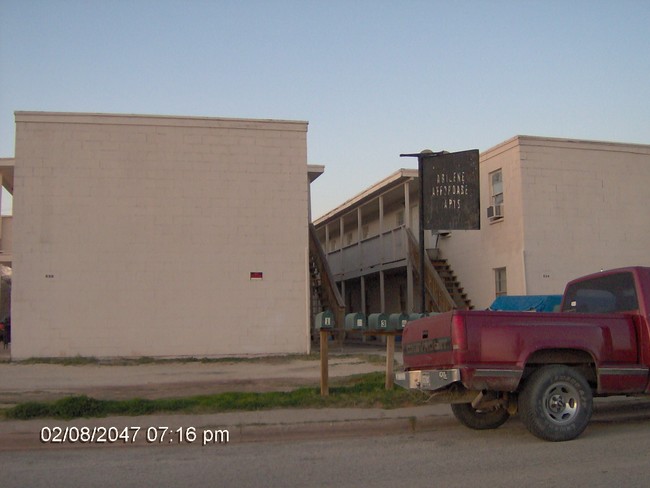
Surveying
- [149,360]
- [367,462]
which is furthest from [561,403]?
[149,360]

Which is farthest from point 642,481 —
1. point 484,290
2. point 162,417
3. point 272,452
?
point 484,290

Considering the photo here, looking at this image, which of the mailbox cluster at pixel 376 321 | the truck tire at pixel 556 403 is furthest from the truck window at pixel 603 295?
the mailbox cluster at pixel 376 321

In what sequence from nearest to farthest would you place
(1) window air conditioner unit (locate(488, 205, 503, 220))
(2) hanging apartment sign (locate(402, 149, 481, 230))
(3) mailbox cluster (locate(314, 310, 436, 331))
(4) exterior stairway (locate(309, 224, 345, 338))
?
(3) mailbox cluster (locate(314, 310, 436, 331)) < (2) hanging apartment sign (locate(402, 149, 481, 230)) < (4) exterior stairway (locate(309, 224, 345, 338)) < (1) window air conditioner unit (locate(488, 205, 503, 220))

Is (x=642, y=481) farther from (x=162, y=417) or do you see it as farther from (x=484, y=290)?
(x=484, y=290)

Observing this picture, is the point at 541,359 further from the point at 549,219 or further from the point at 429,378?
the point at 549,219

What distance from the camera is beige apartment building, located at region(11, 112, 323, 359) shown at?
17.7m

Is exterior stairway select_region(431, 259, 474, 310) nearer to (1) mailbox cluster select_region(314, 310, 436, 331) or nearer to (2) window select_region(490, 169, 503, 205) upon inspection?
(2) window select_region(490, 169, 503, 205)

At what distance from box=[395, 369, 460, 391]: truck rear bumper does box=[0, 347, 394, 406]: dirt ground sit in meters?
3.83
